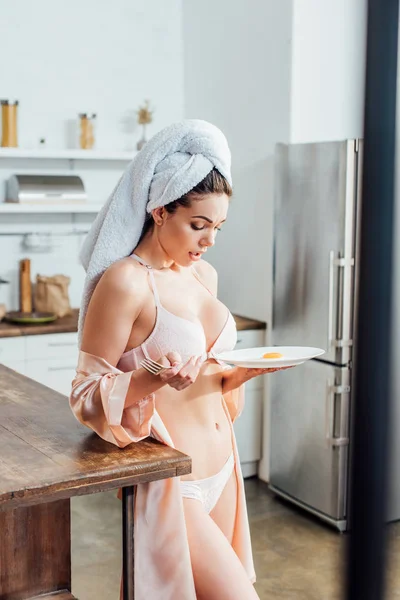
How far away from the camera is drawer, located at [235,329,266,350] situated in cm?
423

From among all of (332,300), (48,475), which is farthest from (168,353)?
(332,300)

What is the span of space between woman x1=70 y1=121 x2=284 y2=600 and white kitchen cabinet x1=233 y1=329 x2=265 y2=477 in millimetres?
2376

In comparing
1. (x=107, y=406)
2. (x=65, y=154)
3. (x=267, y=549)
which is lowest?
(x=267, y=549)

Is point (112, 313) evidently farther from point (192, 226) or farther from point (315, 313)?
point (315, 313)

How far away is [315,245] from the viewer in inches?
146

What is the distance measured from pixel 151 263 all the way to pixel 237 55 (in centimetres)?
292

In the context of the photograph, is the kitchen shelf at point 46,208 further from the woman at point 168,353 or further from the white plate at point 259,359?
the white plate at point 259,359

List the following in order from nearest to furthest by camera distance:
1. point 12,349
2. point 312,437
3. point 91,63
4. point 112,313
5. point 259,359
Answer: point 112,313
point 259,359
point 312,437
point 12,349
point 91,63

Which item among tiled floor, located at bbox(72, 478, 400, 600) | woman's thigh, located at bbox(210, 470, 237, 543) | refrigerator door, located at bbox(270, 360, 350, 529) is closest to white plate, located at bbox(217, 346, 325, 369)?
woman's thigh, located at bbox(210, 470, 237, 543)

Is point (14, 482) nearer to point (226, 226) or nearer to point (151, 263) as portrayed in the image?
point (151, 263)

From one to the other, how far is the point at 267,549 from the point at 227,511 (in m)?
1.80

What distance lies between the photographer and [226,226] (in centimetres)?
465

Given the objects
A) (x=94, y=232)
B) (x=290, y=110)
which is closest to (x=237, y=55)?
(x=290, y=110)

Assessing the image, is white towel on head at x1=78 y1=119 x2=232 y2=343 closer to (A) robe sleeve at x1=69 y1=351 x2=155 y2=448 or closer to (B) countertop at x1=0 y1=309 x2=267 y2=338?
(A) robe sleeve at x1=69 y1=351 x2=155 y2=448
